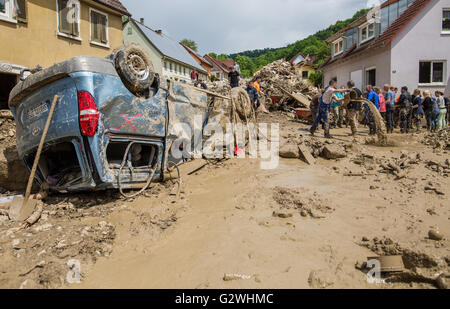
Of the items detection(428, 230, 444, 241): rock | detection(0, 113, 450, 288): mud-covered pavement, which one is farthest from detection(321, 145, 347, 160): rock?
detection(428, 230, 444, 241): rock

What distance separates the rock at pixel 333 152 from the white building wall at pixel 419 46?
11588 mm

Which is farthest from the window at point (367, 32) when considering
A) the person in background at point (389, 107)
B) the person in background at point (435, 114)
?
the person in background at point (389, 107)

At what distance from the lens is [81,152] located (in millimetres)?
3906

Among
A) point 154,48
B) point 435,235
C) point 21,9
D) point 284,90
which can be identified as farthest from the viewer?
point 154,48

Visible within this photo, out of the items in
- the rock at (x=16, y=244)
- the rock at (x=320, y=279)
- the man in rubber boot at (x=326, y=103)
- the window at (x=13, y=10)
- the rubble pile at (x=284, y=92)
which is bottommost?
the rock at (x=320, y=279)

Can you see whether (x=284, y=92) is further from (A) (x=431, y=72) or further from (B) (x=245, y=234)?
(B) (x=245, y=234)

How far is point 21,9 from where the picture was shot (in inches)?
400

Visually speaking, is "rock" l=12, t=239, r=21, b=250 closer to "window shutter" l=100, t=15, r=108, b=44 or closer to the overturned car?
the overturned car

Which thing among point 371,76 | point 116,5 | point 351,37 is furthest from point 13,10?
point 351,37

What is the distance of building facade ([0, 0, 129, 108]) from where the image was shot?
32.4 ft

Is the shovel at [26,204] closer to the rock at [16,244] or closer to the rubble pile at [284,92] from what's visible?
the rock at [16,244]

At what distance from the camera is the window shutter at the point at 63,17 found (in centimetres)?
1163

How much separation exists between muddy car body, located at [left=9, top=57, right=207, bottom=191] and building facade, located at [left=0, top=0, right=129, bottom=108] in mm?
7078

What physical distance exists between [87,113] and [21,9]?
30.1 feet
